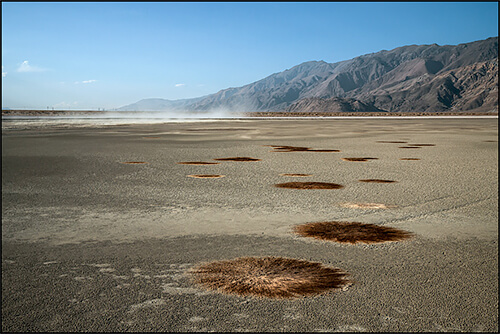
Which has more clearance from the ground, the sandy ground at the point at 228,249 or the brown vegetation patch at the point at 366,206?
the sandy ground at the point at 228,249

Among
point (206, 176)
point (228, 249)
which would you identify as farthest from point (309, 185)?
point (228, 249)

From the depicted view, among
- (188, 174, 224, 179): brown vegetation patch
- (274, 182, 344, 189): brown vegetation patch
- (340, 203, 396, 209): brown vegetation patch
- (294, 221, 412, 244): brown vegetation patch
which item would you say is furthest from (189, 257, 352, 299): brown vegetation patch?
(188, 174, 224, 179): brown vegetation patch

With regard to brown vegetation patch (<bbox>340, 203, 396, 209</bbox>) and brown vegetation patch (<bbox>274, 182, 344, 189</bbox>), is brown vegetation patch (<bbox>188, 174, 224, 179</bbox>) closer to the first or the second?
brown vegetation patch (<bbox>274, 182, 344, 189</bbox>)

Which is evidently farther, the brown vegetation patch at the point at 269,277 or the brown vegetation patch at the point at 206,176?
the brown vegetation patch at the point at 206,176

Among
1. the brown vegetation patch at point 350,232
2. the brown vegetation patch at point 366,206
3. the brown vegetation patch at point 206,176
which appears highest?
the brown vegetation patch at point 206,176

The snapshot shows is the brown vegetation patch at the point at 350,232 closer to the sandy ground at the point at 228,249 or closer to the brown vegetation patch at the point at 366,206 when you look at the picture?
the sandy ground at the point at 228,249

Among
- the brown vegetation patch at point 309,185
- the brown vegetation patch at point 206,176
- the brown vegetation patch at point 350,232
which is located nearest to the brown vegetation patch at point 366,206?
the brown vegetation patch at point 350,232
